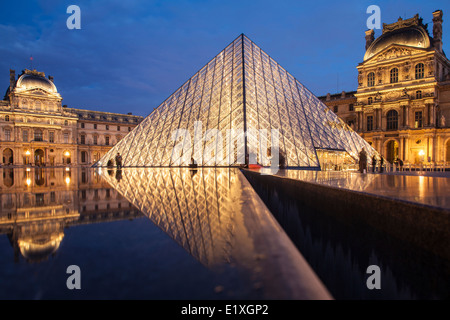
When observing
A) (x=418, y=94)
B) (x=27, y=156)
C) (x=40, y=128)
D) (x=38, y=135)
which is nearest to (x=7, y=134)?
(x=38, y=135)

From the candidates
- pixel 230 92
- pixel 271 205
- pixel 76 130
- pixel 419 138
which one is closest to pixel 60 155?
pixel 76 130

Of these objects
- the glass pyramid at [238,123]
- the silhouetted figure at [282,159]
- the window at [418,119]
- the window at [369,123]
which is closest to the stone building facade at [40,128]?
the glass pyramid at [238,123]

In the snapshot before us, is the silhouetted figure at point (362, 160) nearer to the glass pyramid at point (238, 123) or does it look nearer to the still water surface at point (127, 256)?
the glass pyramid at point (238, 123)

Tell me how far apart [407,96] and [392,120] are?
3735mm

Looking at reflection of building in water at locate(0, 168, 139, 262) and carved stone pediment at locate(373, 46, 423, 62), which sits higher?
carved stone pediment at locate(373, 46, 423, 62)

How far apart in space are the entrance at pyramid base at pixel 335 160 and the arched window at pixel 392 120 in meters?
21.1

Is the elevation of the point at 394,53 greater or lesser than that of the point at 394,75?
greater

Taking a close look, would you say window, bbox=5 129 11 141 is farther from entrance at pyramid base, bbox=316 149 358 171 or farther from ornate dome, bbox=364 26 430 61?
ornate dome, bbox=364 26 430 61

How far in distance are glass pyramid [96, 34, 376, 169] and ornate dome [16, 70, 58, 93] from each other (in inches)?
1323

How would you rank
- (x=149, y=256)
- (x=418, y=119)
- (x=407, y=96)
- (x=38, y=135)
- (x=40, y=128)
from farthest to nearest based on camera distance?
(x=38, y=135) < (x=40, y=128) < (x=418, y=119) < (x=407, y=96) < (x=149, y=256)

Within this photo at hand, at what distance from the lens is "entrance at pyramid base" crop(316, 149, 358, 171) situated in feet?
58.6

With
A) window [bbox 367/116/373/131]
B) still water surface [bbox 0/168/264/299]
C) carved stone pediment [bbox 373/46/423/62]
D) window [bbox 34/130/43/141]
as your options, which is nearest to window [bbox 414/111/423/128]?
window [bbox 367/116/373/131]

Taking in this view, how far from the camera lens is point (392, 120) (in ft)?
122

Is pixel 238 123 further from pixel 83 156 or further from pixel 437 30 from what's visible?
pixel 83 156
